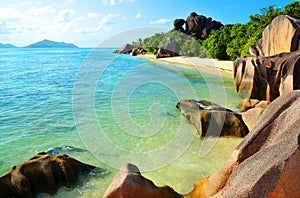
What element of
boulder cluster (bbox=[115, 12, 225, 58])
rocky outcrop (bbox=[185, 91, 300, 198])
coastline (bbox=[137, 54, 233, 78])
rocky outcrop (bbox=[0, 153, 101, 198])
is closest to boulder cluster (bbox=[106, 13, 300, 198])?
rocky outcrop (bbox=[185, 91, 300, 198])

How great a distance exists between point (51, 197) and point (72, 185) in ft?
1.64

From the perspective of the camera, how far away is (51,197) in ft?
16.4

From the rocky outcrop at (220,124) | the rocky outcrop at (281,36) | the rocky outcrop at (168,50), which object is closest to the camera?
the rocky outcrop at (220,124)

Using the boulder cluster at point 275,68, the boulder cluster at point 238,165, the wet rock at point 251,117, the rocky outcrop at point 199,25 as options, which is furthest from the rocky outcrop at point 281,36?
the rocky outcrop at point 199,25

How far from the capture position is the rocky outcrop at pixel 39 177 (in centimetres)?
474

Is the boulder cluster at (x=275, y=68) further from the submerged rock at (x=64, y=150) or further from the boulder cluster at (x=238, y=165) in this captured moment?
the submerged rock at (x=64, y=150)

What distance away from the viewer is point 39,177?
16.6 ft

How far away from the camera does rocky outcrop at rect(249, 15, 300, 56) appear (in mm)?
13163

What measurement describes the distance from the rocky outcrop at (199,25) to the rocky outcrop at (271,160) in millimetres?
59135

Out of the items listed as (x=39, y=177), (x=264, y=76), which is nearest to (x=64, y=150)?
(x=39, y=177)

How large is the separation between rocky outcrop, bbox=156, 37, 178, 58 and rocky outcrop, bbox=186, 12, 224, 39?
17681 mm

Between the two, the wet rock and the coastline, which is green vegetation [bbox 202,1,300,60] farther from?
the wet rock

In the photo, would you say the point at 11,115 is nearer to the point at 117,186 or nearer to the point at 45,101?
the point at 45,101

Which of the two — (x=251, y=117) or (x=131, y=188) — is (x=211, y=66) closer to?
(x=251, y=117)
